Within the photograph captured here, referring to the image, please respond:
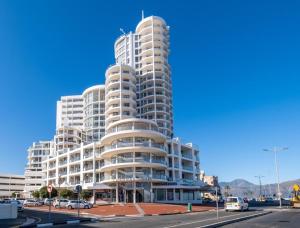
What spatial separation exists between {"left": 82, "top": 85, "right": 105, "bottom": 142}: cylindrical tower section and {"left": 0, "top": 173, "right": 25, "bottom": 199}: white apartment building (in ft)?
141

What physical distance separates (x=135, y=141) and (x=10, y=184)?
86533mm

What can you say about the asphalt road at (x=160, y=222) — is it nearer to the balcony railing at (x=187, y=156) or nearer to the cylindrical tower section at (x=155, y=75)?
the balcony railing at (x=187, y=156)

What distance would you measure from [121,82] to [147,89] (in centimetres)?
885

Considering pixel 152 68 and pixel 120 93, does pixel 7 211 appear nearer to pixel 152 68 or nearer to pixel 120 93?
pixel 120 93

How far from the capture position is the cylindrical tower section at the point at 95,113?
112 m

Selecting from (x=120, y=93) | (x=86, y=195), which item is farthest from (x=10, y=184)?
(x=86, y=195)

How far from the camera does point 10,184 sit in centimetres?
13775

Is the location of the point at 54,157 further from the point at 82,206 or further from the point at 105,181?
the point at 82,206

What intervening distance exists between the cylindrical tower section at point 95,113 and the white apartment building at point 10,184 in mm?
42907

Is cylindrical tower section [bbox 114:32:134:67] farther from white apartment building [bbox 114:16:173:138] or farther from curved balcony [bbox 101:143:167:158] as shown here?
curved balcony [bbox 101:143:167:158]

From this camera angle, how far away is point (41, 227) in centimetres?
2494

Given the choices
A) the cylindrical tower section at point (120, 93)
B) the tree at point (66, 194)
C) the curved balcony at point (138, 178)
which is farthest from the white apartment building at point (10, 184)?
the curved balcony at point (138, 178)

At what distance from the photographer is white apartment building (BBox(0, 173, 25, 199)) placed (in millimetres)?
134125

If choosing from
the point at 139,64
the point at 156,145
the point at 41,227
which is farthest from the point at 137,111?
the point at 41,227
